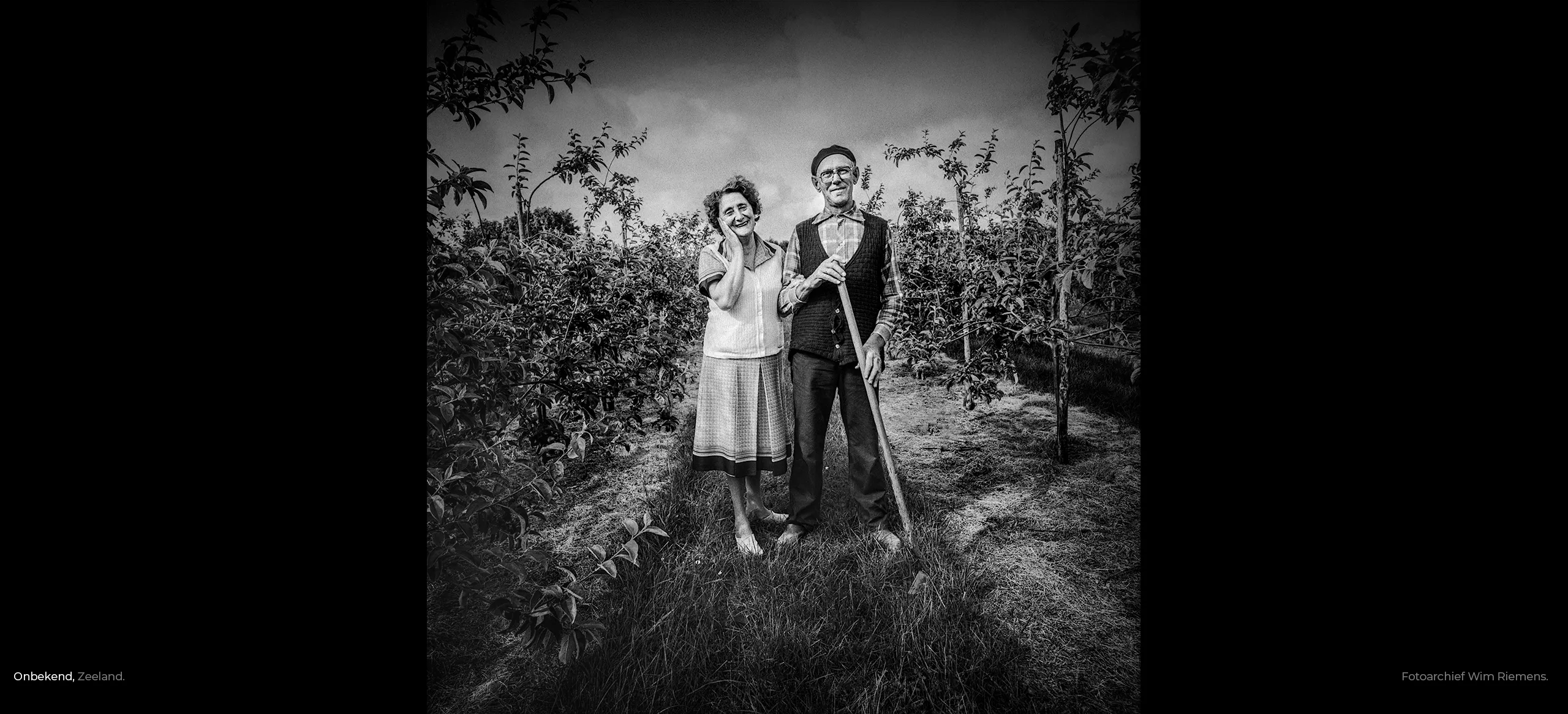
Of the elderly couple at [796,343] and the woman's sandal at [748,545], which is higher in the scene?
the elderly couple at [796,343]

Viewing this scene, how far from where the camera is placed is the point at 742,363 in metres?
2.20

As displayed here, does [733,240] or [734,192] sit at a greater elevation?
[734,192]

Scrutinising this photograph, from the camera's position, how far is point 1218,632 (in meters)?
1.23

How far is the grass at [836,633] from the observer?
1.36m

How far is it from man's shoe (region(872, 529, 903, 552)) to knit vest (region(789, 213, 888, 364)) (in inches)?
33.6

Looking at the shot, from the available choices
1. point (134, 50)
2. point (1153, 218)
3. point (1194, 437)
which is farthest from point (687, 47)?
point (1194, 437)

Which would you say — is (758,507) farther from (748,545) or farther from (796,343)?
(796,343)

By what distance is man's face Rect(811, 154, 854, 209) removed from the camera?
199cm

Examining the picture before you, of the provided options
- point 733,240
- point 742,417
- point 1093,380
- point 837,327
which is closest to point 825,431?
point 742,417

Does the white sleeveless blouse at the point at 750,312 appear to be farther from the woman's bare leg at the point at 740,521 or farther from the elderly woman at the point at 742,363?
the woman's bare leg at the point at 740,521

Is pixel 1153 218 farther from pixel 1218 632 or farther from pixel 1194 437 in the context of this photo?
pixel 1218 632

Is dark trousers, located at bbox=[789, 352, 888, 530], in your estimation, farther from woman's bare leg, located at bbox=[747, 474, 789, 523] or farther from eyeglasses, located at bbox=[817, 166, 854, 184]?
eyeglasses, located at bbox=[817, 166, 854, 184]

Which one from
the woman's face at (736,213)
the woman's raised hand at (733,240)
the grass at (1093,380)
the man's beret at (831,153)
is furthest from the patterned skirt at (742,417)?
the grass at (1093,380)

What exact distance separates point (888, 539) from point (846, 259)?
1.35 metres
